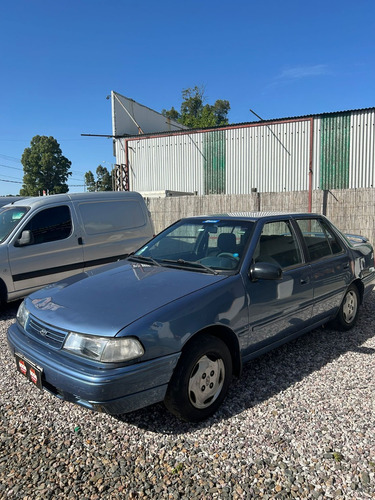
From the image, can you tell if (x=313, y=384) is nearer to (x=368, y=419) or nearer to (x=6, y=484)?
(x=368, y=419)

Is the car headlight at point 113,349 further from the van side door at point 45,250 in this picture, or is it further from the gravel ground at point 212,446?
the van side door at point 45,250

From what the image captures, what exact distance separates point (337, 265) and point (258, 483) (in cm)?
287

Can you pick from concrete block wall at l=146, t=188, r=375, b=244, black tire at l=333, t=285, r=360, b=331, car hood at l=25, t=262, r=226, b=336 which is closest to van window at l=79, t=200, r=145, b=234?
car hood at l=25, t=262, r=226, b=336

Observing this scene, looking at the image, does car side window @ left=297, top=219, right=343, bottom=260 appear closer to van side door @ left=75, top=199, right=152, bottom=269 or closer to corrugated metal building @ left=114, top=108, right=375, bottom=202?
van side door @ left=75, top=199, right=152, bottom=269

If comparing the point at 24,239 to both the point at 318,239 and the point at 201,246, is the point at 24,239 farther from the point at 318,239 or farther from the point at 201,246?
the point at 318,239

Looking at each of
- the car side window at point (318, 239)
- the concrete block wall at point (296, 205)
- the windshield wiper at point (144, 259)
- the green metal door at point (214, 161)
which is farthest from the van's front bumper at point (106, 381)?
the green metal door at point (214, 161)

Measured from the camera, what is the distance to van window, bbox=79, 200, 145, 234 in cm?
662

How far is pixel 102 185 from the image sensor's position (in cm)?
6975

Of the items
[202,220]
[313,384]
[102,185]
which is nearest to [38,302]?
[202,220]

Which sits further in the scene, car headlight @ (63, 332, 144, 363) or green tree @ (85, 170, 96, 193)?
green tree @ (85, 170, 96, 193)

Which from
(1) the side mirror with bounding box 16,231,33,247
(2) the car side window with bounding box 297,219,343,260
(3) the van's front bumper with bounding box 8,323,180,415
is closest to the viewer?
(3) the van's front bumper with bounding box 8,323,180,415

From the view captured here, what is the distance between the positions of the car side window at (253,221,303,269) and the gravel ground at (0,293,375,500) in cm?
113

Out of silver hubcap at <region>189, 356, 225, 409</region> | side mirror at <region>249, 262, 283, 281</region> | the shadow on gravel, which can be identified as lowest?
the shadow on gravel

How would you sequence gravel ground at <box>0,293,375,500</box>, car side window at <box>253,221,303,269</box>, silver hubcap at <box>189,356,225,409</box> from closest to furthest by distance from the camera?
1. gravel ground at <box>0,293,375,500</box>
2. silver hubcap at <box>189,356,225,409</box>
3. car side window at <box>253,221,303,269</box>
